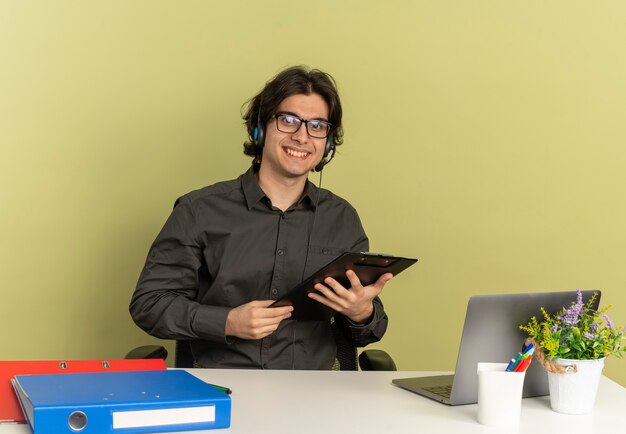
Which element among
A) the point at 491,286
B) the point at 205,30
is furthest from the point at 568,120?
the point at 205,30

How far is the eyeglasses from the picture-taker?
8.27 feet

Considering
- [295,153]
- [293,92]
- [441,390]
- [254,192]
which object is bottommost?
[441,390]

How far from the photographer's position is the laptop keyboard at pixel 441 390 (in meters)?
1.82

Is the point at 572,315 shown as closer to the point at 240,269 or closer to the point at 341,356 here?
the point at 341,356

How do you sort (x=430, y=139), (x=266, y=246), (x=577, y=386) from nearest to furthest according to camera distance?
(x=577, y=386) → (x=266, y=246) → (x=430, y=139)

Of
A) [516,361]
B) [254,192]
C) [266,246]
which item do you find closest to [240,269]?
[266,246]

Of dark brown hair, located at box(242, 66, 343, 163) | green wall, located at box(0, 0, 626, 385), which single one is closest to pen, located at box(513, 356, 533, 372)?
dark brown hair, located at box(242, 66, 343, 163)

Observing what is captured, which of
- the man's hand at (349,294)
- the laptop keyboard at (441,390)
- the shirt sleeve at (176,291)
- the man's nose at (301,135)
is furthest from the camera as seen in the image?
the man's nose at (301,135)

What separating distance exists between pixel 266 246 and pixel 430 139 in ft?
3.19

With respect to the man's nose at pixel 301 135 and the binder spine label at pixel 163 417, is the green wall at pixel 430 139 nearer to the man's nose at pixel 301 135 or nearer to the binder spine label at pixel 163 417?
the man's nose at pixel 301 135

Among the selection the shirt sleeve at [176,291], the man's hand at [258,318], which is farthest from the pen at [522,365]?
the shirt sleeve at [176,291]

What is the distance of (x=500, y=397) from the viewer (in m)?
1.59

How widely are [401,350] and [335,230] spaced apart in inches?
31.5

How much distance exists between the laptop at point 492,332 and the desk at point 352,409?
42 mm
